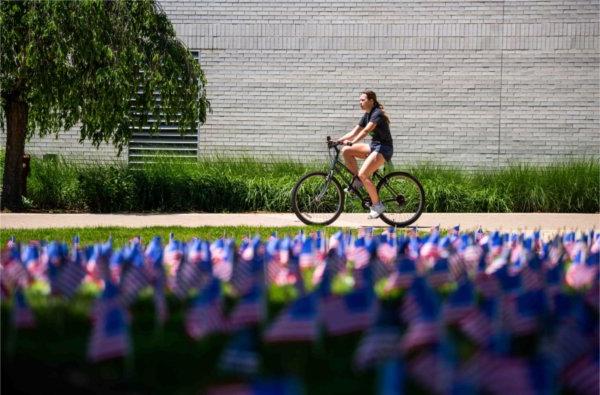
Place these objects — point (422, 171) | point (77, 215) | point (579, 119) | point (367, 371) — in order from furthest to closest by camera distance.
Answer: point (579, 119), point (422, 171), point (77, 215), point (367, 371)

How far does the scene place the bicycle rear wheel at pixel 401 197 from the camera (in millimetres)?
10656

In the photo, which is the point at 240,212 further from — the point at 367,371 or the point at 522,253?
the point at 367,371

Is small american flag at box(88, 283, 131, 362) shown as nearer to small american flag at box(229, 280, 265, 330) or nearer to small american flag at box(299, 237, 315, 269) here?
small american flag at box(229, 280, 265, 330)

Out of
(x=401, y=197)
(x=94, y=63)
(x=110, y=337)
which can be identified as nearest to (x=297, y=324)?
(x=110, y=337)

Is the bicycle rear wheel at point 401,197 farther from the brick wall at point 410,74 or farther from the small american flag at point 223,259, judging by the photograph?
the small american flag at point 223,259

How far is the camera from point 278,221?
10.8m

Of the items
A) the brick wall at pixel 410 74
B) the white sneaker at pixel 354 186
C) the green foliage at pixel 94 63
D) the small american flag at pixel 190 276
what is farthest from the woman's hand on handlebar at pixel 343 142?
the small american flag at pixel 190 276

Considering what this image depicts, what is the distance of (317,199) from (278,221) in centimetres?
54

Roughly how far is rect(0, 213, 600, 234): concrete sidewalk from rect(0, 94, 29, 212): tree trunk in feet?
2.83

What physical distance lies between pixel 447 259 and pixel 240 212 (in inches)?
380

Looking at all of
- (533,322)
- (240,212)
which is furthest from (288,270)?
(240,212)

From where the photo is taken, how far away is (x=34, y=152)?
16.2 meters

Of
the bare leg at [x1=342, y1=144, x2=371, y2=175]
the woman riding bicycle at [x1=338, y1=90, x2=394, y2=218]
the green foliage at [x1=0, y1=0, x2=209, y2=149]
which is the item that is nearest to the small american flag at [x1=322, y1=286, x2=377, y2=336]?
the woman riding bicycle at [x1=338, y1=90, x2=394, y2=218]

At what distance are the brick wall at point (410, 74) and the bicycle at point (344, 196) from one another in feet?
16.0
